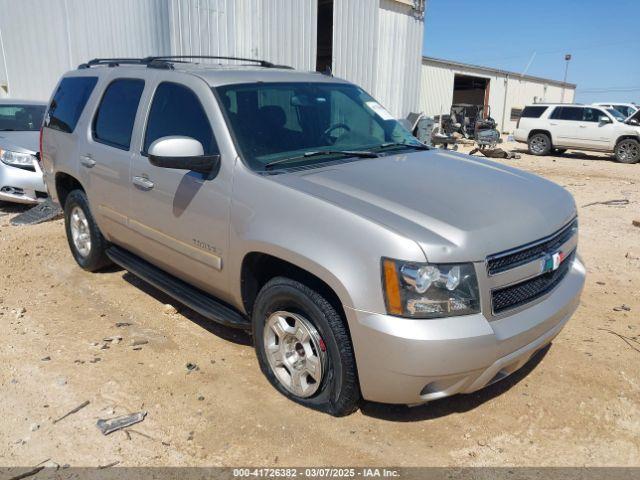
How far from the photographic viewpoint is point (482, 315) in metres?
2.55

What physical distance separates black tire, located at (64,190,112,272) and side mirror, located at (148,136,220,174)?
2.07 metres

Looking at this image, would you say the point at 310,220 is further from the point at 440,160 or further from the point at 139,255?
the point at 139,255

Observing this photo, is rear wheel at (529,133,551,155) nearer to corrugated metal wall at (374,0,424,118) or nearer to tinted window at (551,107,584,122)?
tinted window at (551,107,584,122)

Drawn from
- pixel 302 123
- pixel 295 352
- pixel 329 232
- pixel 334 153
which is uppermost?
pixel 302 123

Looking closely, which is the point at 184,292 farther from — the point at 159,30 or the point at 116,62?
the point at 159,30

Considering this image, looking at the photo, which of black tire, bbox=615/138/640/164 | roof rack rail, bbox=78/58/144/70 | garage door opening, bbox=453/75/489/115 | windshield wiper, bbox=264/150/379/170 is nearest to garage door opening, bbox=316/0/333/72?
black tire, bbox=615/138/640/164

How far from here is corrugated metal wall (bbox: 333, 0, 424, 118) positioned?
43.2ft

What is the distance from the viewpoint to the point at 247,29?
36.1 feet

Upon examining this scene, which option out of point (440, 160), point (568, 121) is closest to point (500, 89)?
point (568, 121)

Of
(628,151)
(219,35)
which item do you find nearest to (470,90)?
(628,151)

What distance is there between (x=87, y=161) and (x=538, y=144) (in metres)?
17.7

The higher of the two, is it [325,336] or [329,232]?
[329,232]

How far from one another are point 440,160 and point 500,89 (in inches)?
1416

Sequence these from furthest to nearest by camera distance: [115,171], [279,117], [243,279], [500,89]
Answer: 1. [500,89]
2. [115,171]
3. [279,117]
4. [243,279]
